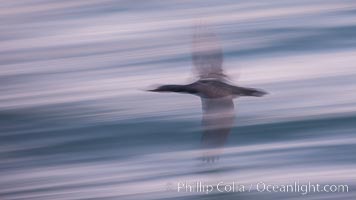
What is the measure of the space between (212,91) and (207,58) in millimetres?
449

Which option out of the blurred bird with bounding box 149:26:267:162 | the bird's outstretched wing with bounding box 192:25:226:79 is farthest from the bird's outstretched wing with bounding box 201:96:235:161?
the bird's outstretched wing with bounding box 192:25:226:79

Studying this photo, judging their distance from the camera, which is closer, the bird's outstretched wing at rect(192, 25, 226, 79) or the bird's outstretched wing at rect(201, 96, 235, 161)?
the bird's outstretched wing at rect(201, 96, 235, 161)

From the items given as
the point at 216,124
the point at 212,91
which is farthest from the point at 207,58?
the point at 216,124

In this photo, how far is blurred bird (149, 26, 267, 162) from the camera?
9.26 metres

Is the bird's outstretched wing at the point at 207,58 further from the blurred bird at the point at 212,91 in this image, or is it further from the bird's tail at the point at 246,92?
the bird's tail at the point at 246,92

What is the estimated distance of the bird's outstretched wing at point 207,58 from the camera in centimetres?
949

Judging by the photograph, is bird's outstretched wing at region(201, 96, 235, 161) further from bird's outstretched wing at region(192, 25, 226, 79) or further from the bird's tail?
bird's outstretched wing at region(192, 25, 226, 79)

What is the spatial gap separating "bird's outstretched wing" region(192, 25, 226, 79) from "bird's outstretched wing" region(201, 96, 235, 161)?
0.86ft

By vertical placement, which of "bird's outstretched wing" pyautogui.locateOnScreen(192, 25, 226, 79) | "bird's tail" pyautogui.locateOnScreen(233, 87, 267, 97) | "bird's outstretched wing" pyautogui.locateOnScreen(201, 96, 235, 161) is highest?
"bird's outstretched wing" pyautogui.locateOnScreen(192, 25, 226, 79)

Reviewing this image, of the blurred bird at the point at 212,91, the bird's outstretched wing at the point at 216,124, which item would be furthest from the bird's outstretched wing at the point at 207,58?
the bird's outstretched wing at the point at 216,124

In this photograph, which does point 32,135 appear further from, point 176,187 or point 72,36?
point 72,36

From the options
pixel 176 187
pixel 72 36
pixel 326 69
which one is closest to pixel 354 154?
pixel 176 187

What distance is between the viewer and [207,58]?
31.4ft

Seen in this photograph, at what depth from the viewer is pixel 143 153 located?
10.1 meters
